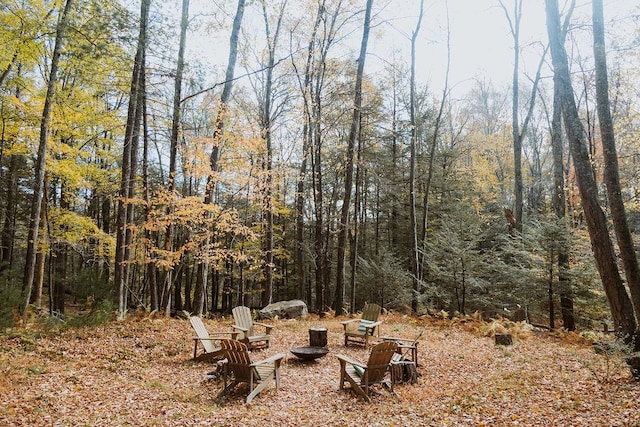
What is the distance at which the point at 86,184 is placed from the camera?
37.9ft

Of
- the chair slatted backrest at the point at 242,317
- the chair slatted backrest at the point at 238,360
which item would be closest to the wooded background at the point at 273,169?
the chair slatted backrest at the point at 242,317

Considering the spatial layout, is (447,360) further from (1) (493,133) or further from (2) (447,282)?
(1) (493,133)

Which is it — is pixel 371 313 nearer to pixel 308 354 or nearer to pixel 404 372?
pixel 308 354

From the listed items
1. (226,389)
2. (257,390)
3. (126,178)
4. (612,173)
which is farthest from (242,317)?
(612,173)

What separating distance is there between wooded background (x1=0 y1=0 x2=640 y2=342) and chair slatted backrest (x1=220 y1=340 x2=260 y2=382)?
164 inches

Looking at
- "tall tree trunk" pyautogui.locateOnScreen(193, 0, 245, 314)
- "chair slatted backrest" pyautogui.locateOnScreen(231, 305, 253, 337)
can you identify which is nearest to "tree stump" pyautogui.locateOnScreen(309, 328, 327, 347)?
"chair slatted backrest" pyautogui.locateOnScreen(231, 305, 253, 337)

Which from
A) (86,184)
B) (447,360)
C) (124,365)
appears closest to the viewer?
(124,365)

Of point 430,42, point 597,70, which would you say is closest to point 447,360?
point 597,70

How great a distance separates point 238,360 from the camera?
218 inches

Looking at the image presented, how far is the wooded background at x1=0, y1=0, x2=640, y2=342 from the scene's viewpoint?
8.00 m

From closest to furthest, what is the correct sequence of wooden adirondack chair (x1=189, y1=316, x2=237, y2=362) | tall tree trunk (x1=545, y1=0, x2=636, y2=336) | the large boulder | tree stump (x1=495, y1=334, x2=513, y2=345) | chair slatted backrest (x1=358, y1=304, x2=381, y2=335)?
tall tree trunk (x1=545, y1=0, x2=636, y2=336) < wooden adirondack chair (x1=189, y1=316, x2=237, y2=362) < tree stump (x1=495, y1=334, x2=513, y2=345) < chair slatted backrest (x1=358, y1=304, x2=381, y2=335) < the large boulder

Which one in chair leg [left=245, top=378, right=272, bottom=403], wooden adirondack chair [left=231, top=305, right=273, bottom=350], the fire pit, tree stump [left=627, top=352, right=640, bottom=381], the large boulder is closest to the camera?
tree stump [left=627, top=352, right=640, bottom=381]

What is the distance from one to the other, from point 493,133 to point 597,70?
1935cm

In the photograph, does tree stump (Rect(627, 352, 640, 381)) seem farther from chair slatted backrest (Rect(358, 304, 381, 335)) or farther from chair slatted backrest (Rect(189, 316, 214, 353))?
chair slatted backrest (Rect(189, 316, 214, 353))
